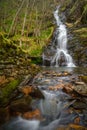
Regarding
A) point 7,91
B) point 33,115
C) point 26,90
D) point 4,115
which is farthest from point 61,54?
point 4,115

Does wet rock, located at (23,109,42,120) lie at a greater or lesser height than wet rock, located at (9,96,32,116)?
lesser

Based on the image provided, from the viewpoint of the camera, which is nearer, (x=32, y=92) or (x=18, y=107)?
(x=18, y=107)

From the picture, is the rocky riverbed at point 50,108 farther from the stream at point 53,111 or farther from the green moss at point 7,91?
the green moss at point 7,91

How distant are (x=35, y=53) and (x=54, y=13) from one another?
20921 mm

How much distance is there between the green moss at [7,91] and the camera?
6.68 meters

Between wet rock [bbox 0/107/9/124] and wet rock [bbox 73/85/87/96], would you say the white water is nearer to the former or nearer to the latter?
wet rock [bbox 73/85/87/96]

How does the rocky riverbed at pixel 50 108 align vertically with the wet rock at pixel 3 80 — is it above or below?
below

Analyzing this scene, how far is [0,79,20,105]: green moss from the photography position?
6.68 metres

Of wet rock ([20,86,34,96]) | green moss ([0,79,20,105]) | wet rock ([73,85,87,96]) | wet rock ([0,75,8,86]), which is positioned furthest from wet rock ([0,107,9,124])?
wet rock ([73,85,87,96])

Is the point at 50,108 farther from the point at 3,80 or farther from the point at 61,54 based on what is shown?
the point at 61,54

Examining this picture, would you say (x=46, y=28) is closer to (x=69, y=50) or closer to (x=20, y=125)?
(x=69, y=50)

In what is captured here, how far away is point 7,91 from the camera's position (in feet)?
23.5

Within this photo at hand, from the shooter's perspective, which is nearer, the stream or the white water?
the stream

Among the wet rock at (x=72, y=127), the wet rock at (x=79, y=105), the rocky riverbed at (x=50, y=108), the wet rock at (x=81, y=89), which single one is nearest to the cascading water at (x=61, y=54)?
the wet rock at (x=81, y=89)
